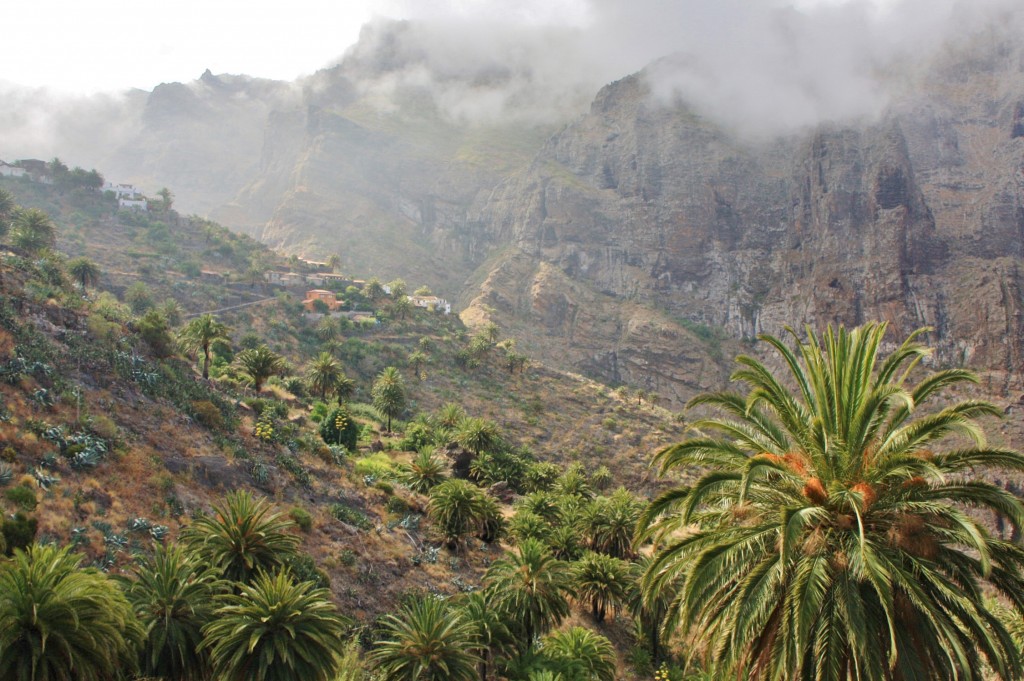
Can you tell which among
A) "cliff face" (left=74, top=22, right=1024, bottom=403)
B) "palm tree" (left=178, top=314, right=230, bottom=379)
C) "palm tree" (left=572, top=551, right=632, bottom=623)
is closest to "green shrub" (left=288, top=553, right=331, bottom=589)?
"palm tree" (left=572, top=551, right=632, bottom=623)

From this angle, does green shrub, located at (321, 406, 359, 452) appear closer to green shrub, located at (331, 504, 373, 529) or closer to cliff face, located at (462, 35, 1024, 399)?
green shrub, located at (331, 504, 373, 529)

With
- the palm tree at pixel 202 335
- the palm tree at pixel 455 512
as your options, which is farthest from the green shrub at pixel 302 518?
the palm tree at pixel 202 335

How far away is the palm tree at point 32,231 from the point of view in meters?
60.2

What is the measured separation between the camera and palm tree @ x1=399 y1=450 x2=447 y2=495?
40906 mm

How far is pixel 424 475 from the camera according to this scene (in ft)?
136

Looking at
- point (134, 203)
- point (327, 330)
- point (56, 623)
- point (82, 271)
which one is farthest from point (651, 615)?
point (134, 203)

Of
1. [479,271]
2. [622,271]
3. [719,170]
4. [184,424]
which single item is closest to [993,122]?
[719,170]

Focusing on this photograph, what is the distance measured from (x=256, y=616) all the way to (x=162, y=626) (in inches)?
84.1

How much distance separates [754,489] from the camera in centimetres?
951

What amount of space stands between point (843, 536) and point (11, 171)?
131161mm

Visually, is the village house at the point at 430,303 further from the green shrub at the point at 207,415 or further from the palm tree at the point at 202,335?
the green shrub at the point at 207,415

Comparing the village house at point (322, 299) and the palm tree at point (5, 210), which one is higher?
the palm tree at point (5, 210)

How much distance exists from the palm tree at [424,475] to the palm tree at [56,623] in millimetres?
27882

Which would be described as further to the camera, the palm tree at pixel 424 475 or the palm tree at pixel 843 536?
the palm tree at pixel 424 475
